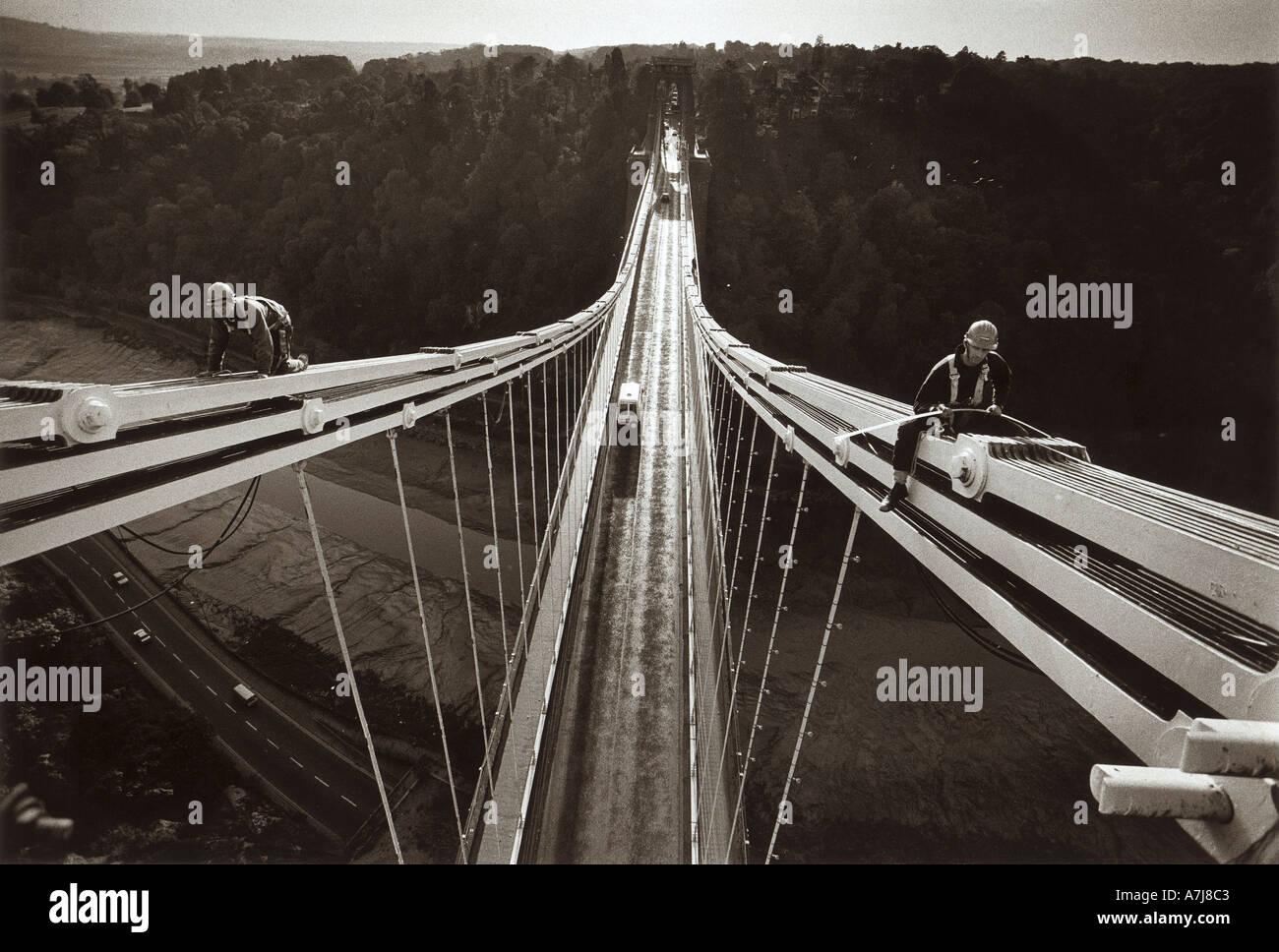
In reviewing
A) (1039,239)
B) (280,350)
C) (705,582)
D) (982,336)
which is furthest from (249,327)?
(1039,239)

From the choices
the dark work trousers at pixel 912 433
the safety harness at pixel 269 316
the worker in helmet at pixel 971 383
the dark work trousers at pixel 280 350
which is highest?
the safety harness at pixel 269 316

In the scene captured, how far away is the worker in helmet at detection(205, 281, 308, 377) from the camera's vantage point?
3.27 metres

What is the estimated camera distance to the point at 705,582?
9602mm

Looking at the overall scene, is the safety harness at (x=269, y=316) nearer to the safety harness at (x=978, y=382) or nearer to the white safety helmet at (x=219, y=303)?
the white safety helmet at (x=219, y=303)

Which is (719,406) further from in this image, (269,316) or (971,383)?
(269,316)

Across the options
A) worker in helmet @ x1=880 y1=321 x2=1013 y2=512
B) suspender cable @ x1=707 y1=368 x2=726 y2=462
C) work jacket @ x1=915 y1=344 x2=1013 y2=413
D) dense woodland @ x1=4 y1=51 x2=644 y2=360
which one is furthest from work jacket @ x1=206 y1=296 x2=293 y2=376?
dense woodland @ x1=4 y1=51 x2=644 y2=360

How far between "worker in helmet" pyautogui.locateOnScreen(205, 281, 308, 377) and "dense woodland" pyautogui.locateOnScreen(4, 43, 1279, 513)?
2831cm

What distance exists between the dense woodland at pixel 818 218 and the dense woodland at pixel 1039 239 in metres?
0.15

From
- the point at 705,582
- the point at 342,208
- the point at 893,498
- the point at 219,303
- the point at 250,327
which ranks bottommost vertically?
the point at 705,582

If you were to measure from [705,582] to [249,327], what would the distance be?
23.9 ft

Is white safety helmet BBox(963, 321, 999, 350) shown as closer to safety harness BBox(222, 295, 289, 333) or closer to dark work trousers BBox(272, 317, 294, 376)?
dark work trousers BBox(272, 317, 294, 376)

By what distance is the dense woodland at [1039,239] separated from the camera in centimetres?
3192

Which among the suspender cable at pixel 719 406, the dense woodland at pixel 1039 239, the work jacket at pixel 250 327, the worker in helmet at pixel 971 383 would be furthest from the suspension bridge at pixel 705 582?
the dense woodland at pixel 1039 239
